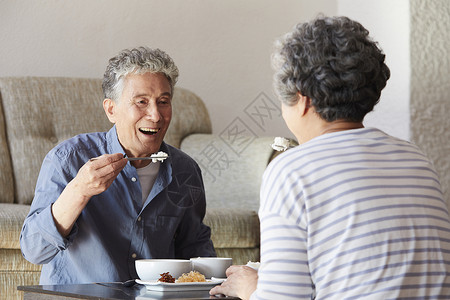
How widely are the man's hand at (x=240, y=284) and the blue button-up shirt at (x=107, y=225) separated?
498 mm

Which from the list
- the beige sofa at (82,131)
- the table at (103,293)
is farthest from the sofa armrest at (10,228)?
the table at (103,293)

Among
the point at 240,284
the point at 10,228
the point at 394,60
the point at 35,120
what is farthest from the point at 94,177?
the point at 394,60

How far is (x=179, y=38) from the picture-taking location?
3.68m

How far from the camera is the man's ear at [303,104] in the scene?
114 cm

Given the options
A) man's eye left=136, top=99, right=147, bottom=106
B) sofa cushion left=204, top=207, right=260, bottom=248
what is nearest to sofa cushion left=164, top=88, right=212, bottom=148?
sofa cushion left=204, top=207, right=260, bottom=248

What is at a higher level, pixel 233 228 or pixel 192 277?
pixel 192 277

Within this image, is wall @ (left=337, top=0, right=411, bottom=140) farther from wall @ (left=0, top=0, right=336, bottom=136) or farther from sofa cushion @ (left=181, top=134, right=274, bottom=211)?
sofa cushion @ (left=181, top=134, right=274, bottom=211)

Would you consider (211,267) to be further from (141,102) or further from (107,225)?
(141,102)

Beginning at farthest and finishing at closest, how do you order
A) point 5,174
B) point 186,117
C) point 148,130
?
point 186,117 < point 5,174 < point 148,130

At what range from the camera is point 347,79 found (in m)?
1.10

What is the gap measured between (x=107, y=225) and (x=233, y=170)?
1.35 meters

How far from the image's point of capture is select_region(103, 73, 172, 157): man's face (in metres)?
1.84

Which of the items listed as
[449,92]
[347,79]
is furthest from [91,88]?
[347,79]

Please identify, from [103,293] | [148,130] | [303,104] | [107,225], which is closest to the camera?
[303,104]
